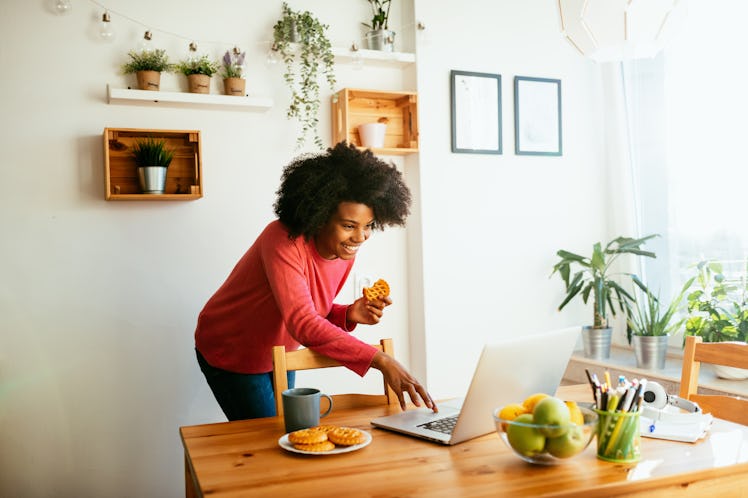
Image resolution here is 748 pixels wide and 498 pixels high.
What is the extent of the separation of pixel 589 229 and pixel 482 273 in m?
0.70

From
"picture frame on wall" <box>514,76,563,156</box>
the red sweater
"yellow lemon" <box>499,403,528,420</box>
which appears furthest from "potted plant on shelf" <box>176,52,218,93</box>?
"yellow lemon" <box>499,403,528,420</box>

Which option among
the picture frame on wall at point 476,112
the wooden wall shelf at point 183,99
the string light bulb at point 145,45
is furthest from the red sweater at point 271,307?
the picture frame on wall at point 476,112

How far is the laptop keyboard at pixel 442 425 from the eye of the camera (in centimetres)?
162

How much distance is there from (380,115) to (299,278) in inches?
60.0

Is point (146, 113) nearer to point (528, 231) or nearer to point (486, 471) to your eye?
point (528, 231)

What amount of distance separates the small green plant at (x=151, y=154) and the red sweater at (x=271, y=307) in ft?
2.31

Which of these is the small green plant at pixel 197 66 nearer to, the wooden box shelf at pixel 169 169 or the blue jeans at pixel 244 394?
the wooden box shelf at pixel 169 169

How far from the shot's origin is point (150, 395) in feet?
9.53

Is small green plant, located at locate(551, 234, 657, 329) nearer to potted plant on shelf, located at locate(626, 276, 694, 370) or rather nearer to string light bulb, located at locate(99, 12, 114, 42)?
potted plant on shelf, located at locate(626, 276, 694, 370)

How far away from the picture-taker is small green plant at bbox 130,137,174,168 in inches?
107

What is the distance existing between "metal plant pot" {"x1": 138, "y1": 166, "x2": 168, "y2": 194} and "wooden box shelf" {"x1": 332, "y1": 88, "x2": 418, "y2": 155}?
79cm

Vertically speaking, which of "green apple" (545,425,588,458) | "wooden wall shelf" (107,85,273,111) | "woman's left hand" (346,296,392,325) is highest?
"wooden wall shelf" (107,85,273,111)

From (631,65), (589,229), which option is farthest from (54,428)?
(631,65)

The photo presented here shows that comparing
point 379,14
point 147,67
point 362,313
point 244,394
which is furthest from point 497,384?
point 379,14
